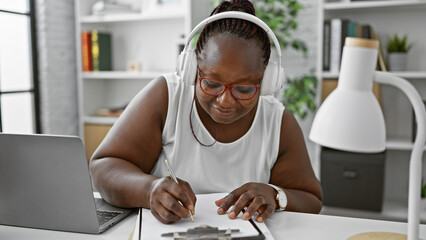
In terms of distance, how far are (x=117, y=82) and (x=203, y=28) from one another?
2.52 m

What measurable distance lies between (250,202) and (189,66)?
1.24 ft

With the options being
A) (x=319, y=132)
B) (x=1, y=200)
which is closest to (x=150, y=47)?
(x=1, y=200)

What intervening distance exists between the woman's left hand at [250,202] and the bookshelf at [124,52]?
7.09 ft

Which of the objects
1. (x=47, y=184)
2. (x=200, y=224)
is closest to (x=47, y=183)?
(x=47, y=184)

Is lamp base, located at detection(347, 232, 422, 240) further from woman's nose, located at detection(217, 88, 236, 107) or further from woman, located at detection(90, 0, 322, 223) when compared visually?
woman's nose, located at detection(217, 88, 236, 107)

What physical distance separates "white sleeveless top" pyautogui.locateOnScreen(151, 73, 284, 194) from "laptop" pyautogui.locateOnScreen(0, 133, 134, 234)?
35 centimetres

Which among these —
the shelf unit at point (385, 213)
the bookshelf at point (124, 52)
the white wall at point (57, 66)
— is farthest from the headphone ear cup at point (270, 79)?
the white wall at point (57, 66)

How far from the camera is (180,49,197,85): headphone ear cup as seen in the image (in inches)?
40.8

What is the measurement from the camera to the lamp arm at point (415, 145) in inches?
22.0

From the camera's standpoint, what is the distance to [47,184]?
81cm

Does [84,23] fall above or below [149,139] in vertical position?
above

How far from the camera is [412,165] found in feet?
1.97

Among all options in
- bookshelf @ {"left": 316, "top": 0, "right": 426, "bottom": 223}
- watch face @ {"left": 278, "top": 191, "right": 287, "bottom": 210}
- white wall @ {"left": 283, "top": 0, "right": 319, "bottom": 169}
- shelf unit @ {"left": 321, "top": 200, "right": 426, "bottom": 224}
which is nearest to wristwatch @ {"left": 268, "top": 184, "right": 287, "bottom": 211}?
watch face @ {"left": 278, "top": 191, "right": 287, "bottom": 210}

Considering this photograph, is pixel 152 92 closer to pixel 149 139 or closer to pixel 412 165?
pixel 149 139
